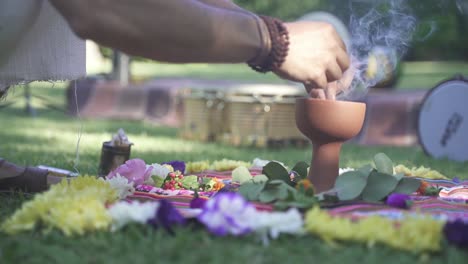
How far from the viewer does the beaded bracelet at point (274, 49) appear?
2.18 m

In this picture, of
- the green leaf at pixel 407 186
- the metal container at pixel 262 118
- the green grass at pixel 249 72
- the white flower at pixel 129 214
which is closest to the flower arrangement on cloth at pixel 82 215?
the white flower at pixel 129 214

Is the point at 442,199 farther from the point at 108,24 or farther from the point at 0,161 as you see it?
the point at 0,161

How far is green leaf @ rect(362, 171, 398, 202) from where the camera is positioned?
248 centimetres

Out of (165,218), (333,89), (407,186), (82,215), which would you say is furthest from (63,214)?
(407,186)

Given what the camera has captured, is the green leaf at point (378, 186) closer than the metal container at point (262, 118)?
Yes

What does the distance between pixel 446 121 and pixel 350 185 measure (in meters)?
A: 3.08

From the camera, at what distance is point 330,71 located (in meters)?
2.31

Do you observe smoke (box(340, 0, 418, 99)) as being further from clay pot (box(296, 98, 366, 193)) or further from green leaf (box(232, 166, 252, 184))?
green leaf (box(232, 166, 252, 184))

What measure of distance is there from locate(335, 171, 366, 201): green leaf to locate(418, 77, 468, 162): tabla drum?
2.89 meters

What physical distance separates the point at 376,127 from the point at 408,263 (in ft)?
16.4

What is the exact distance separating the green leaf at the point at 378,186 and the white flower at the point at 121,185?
0.93 meters

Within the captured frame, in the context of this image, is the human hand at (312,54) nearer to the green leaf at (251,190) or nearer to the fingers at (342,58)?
the fingers at (342,58)

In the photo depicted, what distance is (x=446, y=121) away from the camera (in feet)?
17.2

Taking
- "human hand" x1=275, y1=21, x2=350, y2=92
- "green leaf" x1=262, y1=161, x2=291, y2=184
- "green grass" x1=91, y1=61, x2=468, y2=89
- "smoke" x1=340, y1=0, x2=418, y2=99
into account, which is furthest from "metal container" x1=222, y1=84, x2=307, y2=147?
"green grass" x1=91, y1=61, x2=468, y2=89
